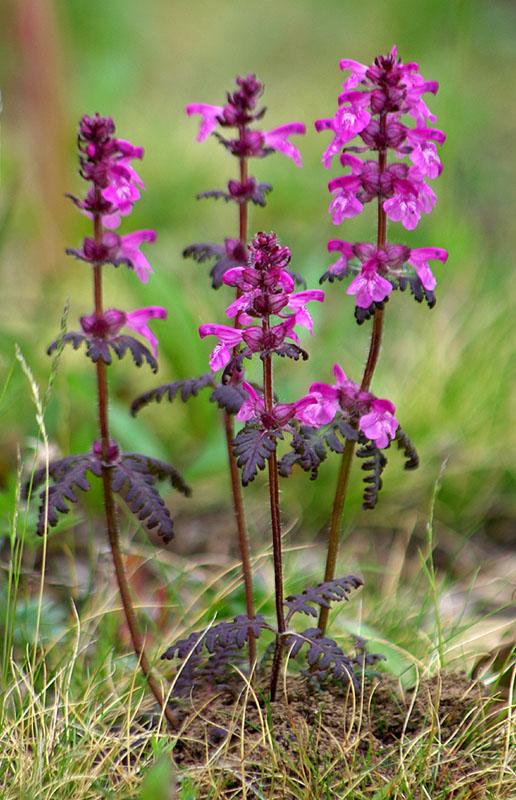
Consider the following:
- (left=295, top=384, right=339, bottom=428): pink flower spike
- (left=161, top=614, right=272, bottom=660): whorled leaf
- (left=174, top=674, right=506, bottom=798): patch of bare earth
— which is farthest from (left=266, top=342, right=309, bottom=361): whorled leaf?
(left=174, top=674, right=506, bottom=798): patch of bare earth

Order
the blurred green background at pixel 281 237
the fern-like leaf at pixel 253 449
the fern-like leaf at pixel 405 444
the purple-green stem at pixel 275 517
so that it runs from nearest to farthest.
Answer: the fern-like leaf at pixel 253 449 → the purple-green stem at pixel 275 517 → the fern-like leaf at pixel 405 444 → the blurred green background at pixel 281 237

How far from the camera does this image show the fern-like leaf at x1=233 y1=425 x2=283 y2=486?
1205 mm

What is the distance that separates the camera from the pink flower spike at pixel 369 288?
51.9 inches

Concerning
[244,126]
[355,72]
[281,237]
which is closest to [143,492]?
[244,126]

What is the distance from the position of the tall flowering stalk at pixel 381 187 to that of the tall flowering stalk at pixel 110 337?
33cm

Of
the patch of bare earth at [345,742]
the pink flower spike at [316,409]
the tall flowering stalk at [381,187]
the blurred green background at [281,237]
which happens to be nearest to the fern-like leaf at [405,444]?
the tall flowering stalk at [381,187]

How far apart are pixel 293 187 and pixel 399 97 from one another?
3.75 m

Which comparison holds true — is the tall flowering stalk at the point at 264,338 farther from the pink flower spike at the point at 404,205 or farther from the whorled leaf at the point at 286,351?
the pink flower spike at the point at 404,205

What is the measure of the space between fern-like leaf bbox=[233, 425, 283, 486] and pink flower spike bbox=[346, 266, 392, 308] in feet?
0.85

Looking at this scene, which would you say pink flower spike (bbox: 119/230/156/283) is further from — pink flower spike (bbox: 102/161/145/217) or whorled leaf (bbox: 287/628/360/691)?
whorled leaf (bbox: 287/628/360/691)

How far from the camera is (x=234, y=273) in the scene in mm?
1283

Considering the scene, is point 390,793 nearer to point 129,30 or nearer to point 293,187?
point 293,187

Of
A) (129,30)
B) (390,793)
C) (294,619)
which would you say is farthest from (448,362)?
(129,30)

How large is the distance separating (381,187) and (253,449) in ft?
1.63
